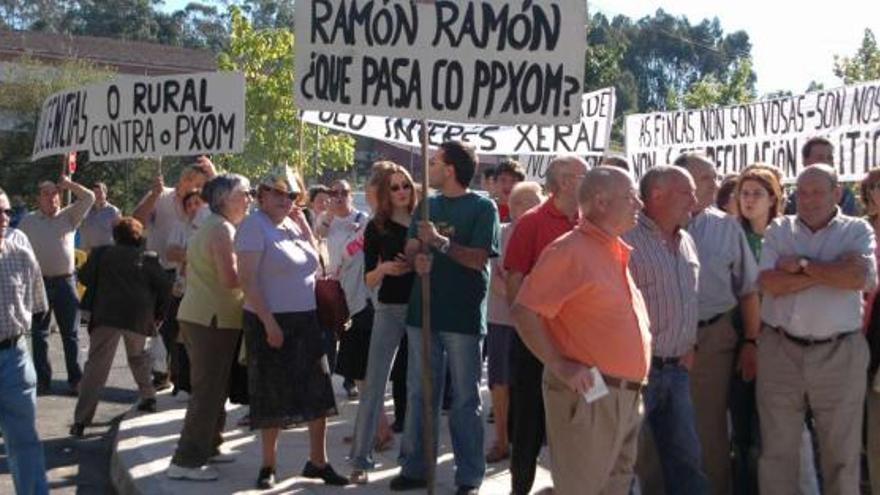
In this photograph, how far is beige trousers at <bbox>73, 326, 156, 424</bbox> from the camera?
976 centimetres

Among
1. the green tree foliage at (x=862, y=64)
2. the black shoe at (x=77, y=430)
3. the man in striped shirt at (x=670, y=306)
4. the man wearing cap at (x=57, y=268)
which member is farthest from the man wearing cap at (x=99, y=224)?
the green tree foliage at (x=862, y=64)

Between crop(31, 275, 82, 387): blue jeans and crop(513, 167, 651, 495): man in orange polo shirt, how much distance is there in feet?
24.7

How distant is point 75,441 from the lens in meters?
9.56

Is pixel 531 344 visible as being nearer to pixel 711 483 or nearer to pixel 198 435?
pixel 711 483

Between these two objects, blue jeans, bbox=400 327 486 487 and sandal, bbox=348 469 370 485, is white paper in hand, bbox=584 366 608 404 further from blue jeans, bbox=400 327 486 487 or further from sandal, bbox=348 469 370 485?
sandal, bbox=348 469 370 485

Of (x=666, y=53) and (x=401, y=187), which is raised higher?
(x=666, y=53)

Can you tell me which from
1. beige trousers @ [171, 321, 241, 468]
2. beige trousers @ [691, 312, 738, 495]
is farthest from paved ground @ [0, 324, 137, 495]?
beige trousers @ [691, 312, 738, 495]

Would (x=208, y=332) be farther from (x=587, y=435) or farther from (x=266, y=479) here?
(x=587, y=435)

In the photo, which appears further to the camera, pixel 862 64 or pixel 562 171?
pixel 862 64

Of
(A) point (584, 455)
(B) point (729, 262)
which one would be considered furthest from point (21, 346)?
(B) point (729, 262)

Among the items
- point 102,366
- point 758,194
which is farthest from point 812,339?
point 102,366

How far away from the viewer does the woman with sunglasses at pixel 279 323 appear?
7.15 metres

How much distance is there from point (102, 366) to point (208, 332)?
2.51 meters

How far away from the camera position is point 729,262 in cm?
675
